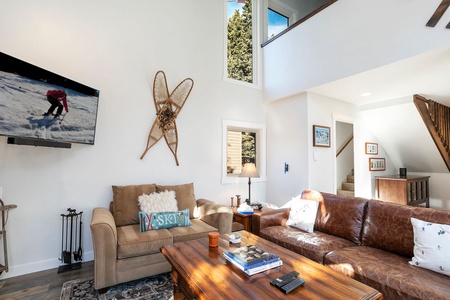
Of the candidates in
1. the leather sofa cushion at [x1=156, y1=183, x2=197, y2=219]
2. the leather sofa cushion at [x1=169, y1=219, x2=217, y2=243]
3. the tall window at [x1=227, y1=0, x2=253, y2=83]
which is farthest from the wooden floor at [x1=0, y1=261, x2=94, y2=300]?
the tall window at [x1=227, y1=0, x2=253, y2=83]

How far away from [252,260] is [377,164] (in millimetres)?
4574

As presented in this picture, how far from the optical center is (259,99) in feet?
14.4

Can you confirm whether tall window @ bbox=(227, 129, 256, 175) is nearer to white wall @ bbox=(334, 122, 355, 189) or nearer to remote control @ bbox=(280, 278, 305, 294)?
white wall @ bbox=(334, 122, 355, 189)

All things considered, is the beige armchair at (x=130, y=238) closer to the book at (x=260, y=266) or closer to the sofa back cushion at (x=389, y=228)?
the book at (x=260, y=266)

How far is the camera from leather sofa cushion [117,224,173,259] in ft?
6.96

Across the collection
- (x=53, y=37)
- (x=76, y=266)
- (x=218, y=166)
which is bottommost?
(x=76, y=266)

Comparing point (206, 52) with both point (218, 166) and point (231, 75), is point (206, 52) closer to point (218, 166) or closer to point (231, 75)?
point (231, 75)

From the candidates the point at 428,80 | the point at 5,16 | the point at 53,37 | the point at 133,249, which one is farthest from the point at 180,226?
the point at 428,80

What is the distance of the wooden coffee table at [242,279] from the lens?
123 cm

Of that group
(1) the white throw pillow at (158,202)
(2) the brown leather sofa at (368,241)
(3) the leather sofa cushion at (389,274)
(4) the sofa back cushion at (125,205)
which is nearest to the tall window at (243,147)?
(1) the white throw pillow at (158,202)

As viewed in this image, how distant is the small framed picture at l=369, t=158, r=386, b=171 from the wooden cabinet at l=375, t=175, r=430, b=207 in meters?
0.24

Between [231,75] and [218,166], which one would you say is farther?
[231,75]

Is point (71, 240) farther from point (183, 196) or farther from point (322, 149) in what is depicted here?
point (322, 149)

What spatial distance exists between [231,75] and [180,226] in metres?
2.89
